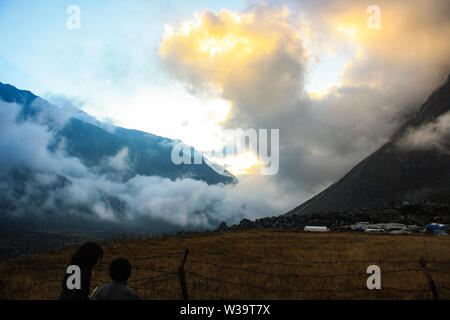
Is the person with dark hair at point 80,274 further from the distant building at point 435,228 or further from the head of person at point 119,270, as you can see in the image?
the distant building at point 435,228

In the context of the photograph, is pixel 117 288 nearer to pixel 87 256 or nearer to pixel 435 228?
pixel 87 256

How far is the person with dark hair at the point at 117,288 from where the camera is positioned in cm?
650

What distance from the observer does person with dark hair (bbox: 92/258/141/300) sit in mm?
6504

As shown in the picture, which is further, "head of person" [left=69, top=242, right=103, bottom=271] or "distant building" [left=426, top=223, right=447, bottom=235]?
"distant building" [left=426, top=223, right=447, bottom=235]

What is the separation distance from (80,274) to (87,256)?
43 cm

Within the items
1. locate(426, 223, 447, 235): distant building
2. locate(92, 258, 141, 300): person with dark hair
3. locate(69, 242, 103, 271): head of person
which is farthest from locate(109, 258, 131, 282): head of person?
locate(426, 223, 447, 235): distant building

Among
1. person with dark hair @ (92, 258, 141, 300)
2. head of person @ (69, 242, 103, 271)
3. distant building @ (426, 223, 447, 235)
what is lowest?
distant building @ (426, 223, 447, 235)

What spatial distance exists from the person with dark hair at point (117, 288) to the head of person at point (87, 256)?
771mm

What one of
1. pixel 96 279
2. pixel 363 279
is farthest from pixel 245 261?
pixel 96 279

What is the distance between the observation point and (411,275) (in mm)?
17562

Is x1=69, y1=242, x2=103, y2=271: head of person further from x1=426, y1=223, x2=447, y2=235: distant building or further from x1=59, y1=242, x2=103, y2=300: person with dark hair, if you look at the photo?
x1=426, y1=223, x2=447, y2=235: distant building

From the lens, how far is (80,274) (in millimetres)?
6898

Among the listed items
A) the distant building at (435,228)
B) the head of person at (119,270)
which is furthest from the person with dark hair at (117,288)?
the distant building at (435,228)

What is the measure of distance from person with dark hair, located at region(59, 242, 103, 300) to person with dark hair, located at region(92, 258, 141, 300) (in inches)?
16.8
